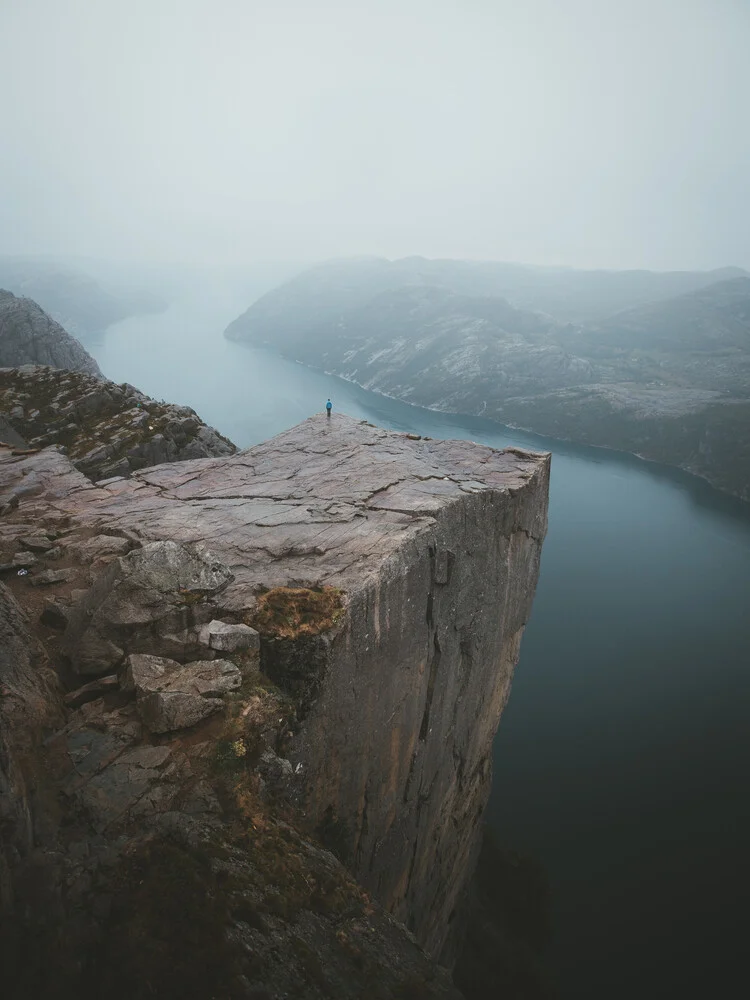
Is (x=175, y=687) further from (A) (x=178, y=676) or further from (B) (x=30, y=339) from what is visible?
(B) (x=30, y=339)

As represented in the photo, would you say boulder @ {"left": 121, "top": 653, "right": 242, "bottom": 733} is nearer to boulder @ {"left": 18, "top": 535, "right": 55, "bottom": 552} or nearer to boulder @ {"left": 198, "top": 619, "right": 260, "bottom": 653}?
boulder @ {"left": 198, "top": 619, "right": 260, "bottom": 653}

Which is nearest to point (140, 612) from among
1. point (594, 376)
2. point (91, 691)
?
point (91, 691)

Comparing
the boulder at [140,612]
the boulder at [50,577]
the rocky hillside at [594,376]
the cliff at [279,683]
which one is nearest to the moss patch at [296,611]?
the cliff at [279,683]

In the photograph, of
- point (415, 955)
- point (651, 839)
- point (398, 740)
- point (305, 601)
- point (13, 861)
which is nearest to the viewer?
point (13, 861)

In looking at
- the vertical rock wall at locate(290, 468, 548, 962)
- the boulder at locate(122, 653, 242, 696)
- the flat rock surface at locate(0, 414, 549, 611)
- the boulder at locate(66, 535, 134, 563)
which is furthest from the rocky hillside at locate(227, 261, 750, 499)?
the boulder at locate(122, 653, 242, 696)

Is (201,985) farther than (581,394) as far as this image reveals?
No

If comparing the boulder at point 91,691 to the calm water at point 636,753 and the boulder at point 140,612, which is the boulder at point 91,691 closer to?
the boulder at point 140,612

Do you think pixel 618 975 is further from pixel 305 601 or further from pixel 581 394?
pixel 581 394

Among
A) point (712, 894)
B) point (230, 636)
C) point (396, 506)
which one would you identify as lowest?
point (712, 894)

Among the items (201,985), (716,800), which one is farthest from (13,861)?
(716,800)
